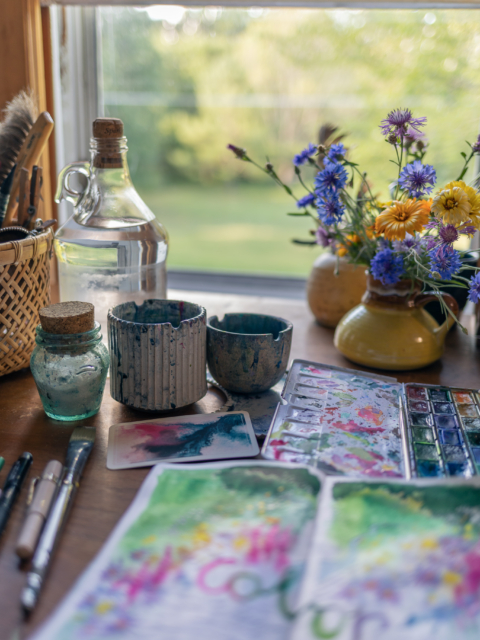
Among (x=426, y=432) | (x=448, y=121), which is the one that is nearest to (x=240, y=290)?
(x=448, y=121)

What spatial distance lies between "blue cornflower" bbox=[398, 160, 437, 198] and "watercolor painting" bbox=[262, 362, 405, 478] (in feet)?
0.78

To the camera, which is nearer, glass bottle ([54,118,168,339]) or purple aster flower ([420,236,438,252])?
purple aster flower ([420,236,438,252])

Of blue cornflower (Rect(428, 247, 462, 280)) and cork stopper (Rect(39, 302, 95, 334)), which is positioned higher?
blue cornflower (Rect(428, 247, 462, 280))

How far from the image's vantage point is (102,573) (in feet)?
1.27

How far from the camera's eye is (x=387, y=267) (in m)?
0.70

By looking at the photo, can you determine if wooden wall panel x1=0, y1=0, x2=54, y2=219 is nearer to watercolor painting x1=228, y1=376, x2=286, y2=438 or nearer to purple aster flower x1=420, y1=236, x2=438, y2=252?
watercolor painting x1=228, y1=376, x2=286, y2=438

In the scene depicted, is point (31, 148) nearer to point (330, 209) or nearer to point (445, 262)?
point (330, 209)

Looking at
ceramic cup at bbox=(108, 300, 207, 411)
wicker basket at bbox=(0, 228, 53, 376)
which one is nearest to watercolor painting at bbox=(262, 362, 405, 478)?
ceramic cup at bbox=(108, 300, 207, 411)

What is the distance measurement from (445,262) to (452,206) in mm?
62

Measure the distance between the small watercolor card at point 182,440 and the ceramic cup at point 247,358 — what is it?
2.1 inches

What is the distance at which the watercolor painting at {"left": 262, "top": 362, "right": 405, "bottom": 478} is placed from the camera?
0.53 m

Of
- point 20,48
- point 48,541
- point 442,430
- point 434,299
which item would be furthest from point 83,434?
point 20,48

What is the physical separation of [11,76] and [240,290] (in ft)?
2.21

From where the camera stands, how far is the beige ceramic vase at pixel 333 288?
93 cm
